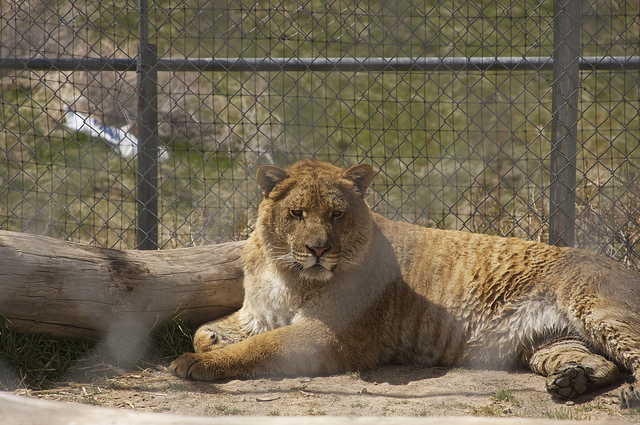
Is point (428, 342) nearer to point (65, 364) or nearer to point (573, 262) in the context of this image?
point (573, 262)

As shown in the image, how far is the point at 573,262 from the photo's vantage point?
3.56 metres

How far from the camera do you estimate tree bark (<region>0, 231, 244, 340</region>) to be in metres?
3.44

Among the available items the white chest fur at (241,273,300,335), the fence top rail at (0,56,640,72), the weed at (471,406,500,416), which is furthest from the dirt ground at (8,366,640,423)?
the fence top rail at (0,56,640,72)

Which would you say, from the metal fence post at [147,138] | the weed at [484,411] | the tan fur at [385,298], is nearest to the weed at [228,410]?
the tan fur at [385,298]

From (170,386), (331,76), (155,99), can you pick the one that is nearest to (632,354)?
(170,386)

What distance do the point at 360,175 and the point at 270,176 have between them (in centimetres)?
58

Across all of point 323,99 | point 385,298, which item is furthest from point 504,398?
point 323,99

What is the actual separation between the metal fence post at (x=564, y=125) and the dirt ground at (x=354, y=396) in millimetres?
1373

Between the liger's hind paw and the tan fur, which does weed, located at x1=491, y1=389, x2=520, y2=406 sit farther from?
the tan fur

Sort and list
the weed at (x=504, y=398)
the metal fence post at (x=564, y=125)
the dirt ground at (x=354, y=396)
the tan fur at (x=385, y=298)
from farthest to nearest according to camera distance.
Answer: the metal fence post at (x=564, y=125)
the tan fur at (x=385, y=298)
the weed at (x=504, y=398)
the dirt ground at (x=354, y=396)

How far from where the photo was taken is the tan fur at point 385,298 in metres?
3.36

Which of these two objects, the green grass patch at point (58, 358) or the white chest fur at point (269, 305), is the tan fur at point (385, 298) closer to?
the white chest fur at point (269, 305)

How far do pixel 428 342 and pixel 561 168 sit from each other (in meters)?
1.77

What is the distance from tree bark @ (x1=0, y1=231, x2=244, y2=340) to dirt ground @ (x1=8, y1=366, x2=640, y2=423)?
17.4 inches
